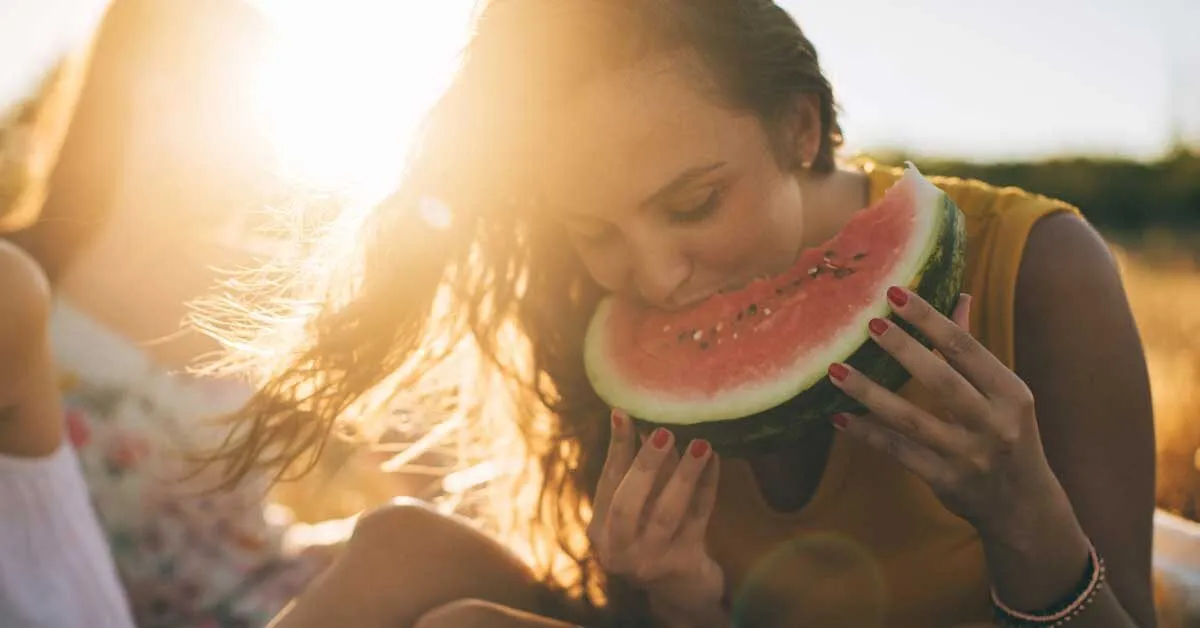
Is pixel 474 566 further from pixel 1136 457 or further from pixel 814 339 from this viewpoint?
pixel 1136 457

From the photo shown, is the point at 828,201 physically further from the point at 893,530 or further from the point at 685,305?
the point at 893,530

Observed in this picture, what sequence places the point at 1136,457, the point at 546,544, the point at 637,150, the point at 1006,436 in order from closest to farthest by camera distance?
1. the point at 1006,436
2. the point at 637,150
3. the point at 1136,457
4. the point at 546,544

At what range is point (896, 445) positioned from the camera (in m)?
1.55

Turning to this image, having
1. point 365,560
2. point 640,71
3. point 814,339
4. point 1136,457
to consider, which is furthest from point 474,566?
point 1136,457

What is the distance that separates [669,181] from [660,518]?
1.97 ft

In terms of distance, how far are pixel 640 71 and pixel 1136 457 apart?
1193 millimetres

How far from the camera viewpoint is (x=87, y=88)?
2711mm

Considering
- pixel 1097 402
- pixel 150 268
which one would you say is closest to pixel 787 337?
pixel 1097 402

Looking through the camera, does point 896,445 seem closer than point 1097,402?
Yes

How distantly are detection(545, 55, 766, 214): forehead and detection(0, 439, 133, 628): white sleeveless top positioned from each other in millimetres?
1398

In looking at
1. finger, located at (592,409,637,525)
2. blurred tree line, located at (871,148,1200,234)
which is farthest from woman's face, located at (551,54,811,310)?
blurred tree line, located at (871,148,1200,234)

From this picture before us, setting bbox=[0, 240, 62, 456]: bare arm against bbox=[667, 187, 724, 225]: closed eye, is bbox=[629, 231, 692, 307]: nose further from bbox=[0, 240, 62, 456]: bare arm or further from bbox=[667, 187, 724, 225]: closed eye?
bbox=[0, 240, 62, 456]: bare arm

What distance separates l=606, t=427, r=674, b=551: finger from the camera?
1.70 m

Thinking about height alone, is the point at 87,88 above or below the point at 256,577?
above
